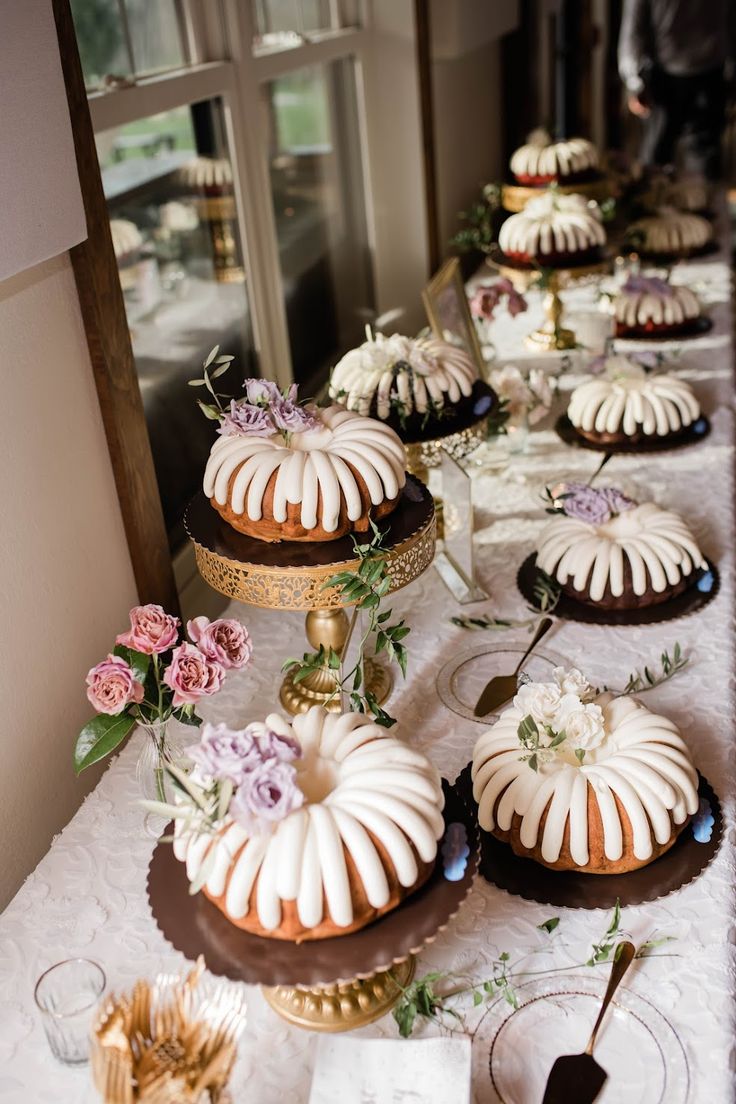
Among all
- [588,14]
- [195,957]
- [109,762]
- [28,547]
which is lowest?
[109,762]

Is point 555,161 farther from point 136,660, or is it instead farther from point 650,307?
point 136,660

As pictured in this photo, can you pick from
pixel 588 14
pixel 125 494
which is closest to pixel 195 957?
pixel 125 494

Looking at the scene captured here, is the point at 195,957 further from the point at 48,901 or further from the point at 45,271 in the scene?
the point at 45,271

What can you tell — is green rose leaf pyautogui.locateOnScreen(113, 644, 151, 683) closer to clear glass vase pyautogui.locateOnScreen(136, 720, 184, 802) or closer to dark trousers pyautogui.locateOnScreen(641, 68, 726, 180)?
clear glass vase pyautogui.locateOnScreen(136, 720, 184, 802)

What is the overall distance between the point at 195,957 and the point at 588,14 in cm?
337

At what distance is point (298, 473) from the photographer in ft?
3.60

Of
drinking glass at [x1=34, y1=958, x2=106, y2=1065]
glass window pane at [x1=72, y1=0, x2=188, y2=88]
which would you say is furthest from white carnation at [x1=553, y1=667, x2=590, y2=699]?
glass window pane at [x1=72, y1=0, x2=188, y2=88]

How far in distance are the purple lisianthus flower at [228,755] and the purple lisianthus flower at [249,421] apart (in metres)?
0.42

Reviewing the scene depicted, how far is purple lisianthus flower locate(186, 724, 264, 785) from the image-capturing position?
767 millimetres

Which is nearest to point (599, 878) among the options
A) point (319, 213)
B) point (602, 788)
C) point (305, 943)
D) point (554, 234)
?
point (602, 788)

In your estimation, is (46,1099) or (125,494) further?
(125,494)

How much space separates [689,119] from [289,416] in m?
3.57

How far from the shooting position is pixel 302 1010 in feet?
2.82

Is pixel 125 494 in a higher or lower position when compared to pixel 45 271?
lower
